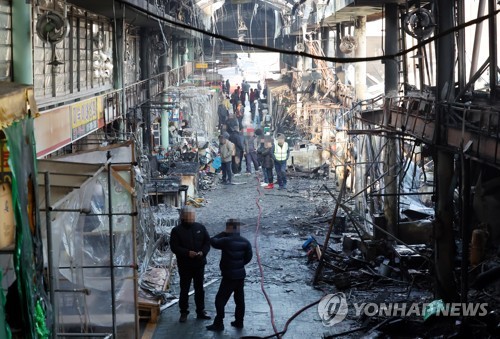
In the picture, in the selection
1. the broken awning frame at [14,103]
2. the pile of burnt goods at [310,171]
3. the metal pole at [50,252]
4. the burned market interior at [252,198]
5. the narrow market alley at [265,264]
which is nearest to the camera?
the broken awning frame at [14,103]

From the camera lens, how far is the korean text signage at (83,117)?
50.4 ft

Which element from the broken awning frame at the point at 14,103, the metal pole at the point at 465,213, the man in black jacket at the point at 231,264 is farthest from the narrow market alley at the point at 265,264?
the broken awning frame at the point at 14,103

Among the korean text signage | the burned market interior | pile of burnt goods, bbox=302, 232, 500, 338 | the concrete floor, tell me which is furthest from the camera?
the korean text signage

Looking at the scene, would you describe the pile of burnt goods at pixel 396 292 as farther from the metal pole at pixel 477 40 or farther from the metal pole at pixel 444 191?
the metal pole at pixel 477 40

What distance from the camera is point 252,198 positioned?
26.1 m

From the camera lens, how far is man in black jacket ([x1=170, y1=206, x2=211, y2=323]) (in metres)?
13.0

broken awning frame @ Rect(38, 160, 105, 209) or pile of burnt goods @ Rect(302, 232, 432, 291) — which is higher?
broken awning frame @ Rect(38, 160, 105, 209)

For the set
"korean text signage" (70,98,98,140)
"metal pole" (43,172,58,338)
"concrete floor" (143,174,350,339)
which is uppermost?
"korean text signage" (70,98,98,140)

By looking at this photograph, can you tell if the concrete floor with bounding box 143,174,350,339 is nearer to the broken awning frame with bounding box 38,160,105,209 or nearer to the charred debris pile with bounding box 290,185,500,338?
the charred debris pile with bounding box 290,185,500,338

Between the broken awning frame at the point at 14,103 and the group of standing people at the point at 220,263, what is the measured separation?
5.61 m

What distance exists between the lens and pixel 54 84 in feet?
52.1

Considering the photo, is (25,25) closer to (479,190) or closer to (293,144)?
(479,190)

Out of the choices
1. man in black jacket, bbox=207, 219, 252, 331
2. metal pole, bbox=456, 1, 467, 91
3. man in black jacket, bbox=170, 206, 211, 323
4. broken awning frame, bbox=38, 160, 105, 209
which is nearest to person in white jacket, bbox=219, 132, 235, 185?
metal pole, bbox=456, 1, 467, 91

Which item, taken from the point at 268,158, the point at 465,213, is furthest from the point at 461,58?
the point at 268,158
